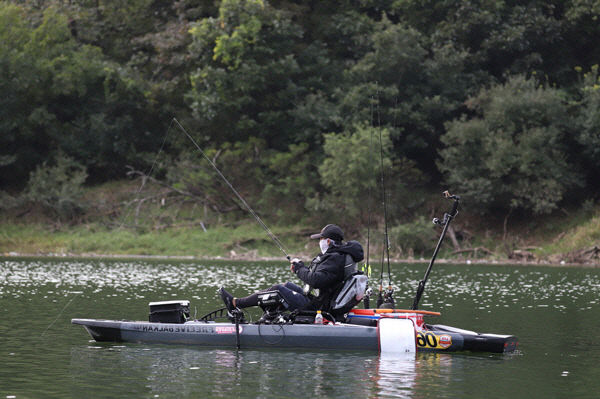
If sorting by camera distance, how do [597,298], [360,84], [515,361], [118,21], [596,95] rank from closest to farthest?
1. [515,361]
2. [597,298]
3. [596,95]
4. [360,84]
5. [118,21]

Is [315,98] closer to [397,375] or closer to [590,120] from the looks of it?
[590,120]

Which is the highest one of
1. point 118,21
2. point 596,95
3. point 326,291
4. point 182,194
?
point 118,21

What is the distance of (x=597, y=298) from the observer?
80.4 feet

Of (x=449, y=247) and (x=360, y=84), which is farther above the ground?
(x=360, y=84)

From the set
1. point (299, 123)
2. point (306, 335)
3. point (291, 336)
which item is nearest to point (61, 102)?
point (299, 123)

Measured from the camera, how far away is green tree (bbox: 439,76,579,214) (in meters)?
42.8

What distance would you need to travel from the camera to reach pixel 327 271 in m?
15.2

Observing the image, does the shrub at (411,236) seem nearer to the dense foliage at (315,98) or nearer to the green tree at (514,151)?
the dense foliage at (315,98)

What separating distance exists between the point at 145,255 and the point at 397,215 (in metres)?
12.1

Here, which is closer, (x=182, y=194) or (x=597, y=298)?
(x=597, y=298)

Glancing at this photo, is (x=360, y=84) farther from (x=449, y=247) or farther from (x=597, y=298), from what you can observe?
(x=597, y=298)

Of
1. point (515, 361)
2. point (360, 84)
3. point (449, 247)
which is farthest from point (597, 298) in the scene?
point (360, 84)

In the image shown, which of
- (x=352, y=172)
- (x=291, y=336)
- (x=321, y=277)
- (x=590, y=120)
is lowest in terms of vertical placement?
(x=291, y=336)

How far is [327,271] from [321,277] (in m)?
0.14
